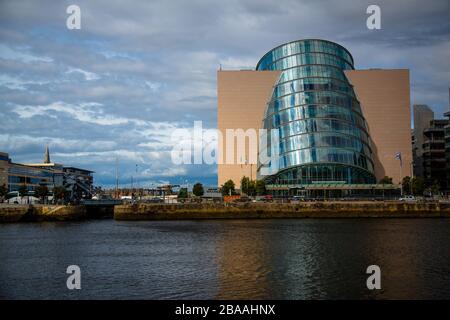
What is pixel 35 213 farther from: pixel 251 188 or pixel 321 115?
pixel 321 115

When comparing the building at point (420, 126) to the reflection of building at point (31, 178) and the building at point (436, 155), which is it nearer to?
the building at point (436, 155)

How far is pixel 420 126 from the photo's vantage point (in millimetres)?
109312

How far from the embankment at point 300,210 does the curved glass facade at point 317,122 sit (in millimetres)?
17370

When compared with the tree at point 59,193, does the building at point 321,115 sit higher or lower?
higher

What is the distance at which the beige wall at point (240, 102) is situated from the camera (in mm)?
93500

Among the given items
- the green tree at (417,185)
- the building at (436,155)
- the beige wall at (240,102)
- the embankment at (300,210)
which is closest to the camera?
the embankment at (300,210)

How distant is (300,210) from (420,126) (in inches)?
2272

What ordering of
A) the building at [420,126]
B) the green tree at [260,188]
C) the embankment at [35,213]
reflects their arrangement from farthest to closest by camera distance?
1. the building at [420,126]
2. the green tree at [260,188]
3. the embankment at [35,213]

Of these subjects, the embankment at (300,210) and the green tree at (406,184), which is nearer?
the embankment at (300,210)

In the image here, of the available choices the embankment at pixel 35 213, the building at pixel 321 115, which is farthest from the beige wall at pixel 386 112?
the embankment at pixel 35 213

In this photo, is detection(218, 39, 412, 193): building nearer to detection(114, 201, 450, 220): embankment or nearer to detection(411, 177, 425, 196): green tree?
detection(411, 177, 425, 196): green tree

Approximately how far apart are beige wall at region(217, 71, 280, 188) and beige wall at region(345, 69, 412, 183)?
15910 mm
